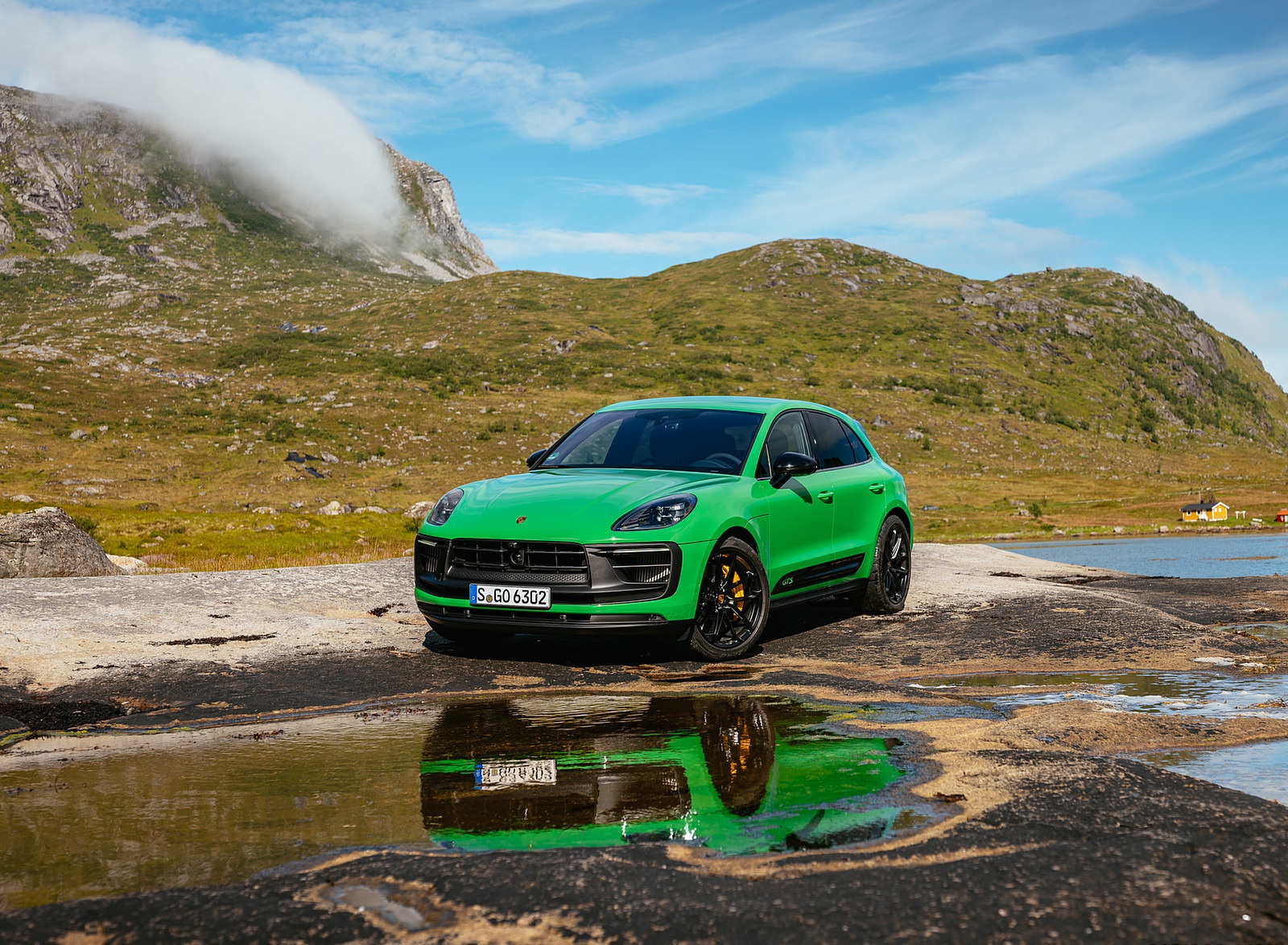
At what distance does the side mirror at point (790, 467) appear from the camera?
8.28 meters

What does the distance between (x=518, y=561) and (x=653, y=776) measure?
122 inches

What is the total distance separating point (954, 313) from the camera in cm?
12100

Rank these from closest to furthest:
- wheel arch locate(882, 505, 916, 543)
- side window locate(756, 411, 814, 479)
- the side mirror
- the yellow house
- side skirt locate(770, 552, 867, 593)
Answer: the side mirror, side skirt locate(770, 552, 867, 593), side window locate(756, 411, 814, 479), wheel arch locate(882, 505, 916, 543), the yellow house

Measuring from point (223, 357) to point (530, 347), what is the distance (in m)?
27.4

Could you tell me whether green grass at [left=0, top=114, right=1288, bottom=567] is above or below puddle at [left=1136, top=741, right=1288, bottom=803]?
above

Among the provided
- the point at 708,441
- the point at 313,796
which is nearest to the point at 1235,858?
the point at 313,796

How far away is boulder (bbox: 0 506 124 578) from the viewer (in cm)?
1476

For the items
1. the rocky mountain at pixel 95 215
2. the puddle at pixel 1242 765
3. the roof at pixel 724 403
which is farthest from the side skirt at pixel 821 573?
the rocky mountain at pixel 95 215

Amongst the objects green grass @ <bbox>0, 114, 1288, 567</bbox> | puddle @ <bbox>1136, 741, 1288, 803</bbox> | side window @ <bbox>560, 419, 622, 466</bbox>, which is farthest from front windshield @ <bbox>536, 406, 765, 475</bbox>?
green grass @ <bbox>0, 114, 1288, 567</bbox>

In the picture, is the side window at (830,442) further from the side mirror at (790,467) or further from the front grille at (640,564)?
the front grille at (640,564)

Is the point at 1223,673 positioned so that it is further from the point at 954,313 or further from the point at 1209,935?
the point at 954,313

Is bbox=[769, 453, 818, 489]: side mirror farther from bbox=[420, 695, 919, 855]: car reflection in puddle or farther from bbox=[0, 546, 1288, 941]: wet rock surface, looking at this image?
bbox=[420, 695, 919, 855]: car reflection in puddle

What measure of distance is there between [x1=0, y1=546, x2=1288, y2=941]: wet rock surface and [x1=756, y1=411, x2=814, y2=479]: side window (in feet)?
4.82

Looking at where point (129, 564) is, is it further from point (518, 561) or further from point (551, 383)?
point (551, 383)
